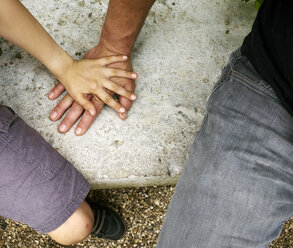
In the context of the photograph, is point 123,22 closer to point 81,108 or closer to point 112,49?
point 112,49

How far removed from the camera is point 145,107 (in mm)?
1636

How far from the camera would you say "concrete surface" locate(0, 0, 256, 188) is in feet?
5.16

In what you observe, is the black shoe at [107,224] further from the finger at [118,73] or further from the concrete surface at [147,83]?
the finger at [118,73]

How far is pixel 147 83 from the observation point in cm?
167

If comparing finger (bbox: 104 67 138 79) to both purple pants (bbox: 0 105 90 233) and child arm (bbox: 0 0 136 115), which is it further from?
purple pants (bbox: 0 105 90 233)

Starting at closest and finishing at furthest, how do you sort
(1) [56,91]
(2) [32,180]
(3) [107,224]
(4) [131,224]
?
(2) [32,180]
(1) [56,91]
(3) [107,224]
(4) [131,224]

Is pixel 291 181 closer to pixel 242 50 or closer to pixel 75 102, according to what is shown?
pixel 242 50

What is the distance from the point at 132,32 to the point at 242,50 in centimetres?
50

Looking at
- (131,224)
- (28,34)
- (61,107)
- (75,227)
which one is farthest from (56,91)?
(131,224)

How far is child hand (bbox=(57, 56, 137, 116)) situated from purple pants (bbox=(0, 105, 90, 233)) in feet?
0.87

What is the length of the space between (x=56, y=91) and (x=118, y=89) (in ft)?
1.06

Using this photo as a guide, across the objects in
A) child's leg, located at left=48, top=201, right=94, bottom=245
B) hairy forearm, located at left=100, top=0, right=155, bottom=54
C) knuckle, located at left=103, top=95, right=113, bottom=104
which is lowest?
child's leg, located at left=48, top=201, right=94, bottom=245

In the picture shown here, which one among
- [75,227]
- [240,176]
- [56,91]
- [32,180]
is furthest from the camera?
[56,91]

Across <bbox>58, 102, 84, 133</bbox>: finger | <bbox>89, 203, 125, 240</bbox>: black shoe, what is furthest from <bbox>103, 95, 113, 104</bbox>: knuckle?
<bbox>89, 203, 125, 240</bbox>: black shoe
